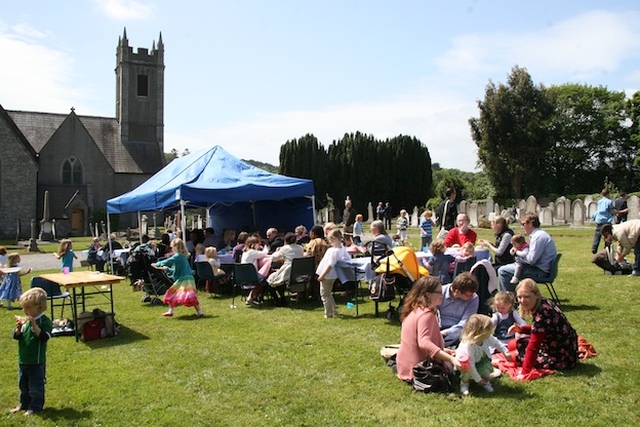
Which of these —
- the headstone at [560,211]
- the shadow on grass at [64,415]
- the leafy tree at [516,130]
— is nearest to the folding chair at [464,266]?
the shadow on grass at [64,415]

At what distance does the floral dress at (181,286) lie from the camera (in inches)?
373

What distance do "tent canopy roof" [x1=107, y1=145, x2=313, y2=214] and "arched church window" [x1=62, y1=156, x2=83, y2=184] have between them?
35.2 meters

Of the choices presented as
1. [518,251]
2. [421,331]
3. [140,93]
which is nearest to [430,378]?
[421,331]

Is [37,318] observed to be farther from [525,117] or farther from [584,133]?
[584,133]

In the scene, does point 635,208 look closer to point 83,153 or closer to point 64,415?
point 64,415

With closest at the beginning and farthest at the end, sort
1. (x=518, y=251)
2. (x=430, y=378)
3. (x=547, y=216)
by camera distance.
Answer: (x=430, y=378)
(x=518, y=251)
(x=547, y=216)

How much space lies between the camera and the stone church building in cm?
4338

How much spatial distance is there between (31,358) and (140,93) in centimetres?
5481

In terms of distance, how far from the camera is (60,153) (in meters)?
47.4

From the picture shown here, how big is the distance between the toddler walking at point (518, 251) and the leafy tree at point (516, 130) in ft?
142

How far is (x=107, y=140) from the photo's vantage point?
A: 54.2 m

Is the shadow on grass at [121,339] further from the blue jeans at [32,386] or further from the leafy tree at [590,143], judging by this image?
the leafy tree at [590,143]

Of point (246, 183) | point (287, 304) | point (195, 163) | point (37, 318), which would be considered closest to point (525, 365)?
point (37, 318)

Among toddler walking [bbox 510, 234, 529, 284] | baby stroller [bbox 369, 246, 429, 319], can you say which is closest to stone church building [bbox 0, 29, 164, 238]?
baby stroller [bbox 369, 246, 429, 319]
